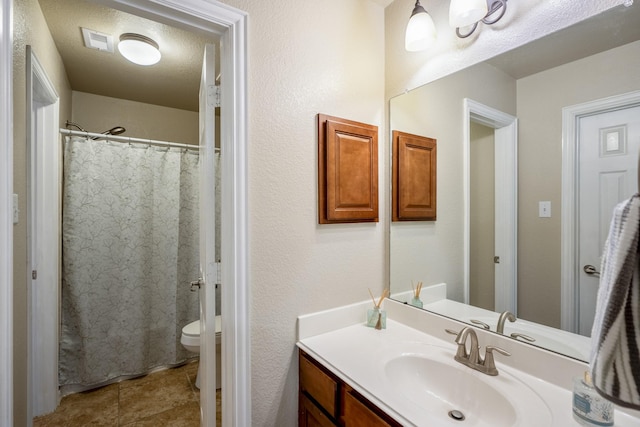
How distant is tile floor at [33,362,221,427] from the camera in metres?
1.85

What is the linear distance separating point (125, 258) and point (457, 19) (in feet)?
8.65

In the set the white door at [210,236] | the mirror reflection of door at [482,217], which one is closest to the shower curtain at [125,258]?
the white door at [210,236]

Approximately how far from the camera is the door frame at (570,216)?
0.92 metres

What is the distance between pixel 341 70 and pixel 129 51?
1.43 m

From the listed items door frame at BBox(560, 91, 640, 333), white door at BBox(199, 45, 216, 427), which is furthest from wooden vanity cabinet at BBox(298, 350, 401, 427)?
door frame at BBox(560, 91, 640, 333)

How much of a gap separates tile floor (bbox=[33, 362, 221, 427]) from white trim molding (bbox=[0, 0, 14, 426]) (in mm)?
1288

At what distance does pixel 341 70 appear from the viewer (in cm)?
138

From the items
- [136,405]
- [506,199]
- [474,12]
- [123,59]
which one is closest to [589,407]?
[506,199]

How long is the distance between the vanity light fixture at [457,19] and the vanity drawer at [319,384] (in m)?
1.40

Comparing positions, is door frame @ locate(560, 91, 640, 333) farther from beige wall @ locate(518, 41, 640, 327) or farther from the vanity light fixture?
the vanity light fixture

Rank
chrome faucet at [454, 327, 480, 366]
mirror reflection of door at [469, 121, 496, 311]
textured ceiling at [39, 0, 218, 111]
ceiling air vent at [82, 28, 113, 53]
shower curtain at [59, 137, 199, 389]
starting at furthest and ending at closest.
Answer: shower curtain at [59, 137, 199, 389]
ceiling air vent at [82, 28, 113, 53]
textured ceiling at [39, 0, 218, 111]
mirror reflection of door at [469, 121, 496, 311]
chrome faucet at [454, 327, 480, 366]

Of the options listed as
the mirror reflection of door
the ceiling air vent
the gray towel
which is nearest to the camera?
the gray towel

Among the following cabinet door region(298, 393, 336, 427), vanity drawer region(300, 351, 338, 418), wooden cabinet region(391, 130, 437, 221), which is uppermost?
wooden cabinet region(391, 130, 437, 221)

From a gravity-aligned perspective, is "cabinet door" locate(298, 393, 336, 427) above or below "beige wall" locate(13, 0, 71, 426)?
below
